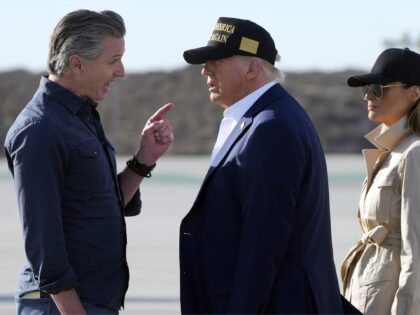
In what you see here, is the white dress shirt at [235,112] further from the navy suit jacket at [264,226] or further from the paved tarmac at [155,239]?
the paved tarmac at [155,239]

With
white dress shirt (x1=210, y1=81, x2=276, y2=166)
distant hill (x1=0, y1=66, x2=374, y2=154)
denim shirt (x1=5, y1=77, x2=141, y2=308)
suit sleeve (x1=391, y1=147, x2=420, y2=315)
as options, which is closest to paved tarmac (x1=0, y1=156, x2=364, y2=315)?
suit sleeve (x1=391, y1=147, x2=420, y2=315)

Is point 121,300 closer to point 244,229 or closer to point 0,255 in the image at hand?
point 244,229

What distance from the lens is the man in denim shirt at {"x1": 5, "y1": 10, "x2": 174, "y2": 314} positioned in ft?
14.1

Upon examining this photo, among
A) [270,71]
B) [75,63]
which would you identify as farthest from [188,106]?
[75,63]

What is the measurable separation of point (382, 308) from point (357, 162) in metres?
40.9

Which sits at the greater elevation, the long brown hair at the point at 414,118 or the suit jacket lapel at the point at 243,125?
the suit jacket lapel at the point at 243,125

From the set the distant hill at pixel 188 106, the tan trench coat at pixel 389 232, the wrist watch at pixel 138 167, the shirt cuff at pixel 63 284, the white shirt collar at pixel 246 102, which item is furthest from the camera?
the distant hill at pixel 188 106

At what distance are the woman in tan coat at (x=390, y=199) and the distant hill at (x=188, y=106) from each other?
5374cm

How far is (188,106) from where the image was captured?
233 feet

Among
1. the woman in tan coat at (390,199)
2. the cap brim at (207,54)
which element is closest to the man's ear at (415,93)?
the woman in tan coat at (390,199)

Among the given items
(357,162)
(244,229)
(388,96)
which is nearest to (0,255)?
(388,96)

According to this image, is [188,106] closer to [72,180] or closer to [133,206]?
[133,206]

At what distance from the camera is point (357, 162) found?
4603 cm

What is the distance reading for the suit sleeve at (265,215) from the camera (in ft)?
14.1
